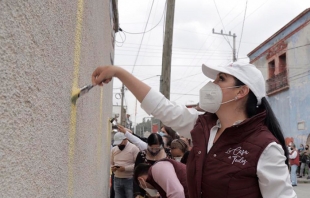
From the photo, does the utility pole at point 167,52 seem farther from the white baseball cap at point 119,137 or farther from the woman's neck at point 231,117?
the woman's neck at point 231,117

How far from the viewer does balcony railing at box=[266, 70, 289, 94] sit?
20.6 meters

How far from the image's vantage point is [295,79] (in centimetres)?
1934

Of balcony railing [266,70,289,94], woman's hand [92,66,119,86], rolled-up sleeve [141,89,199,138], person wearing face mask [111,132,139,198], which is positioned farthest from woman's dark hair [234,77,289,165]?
balcony railing [266,70,289,94]

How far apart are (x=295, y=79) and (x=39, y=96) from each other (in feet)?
65.8

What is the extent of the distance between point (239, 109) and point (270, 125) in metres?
0.20

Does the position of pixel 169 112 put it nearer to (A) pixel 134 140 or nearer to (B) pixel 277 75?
(A) pixel 134 140

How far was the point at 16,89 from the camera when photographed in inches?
33.4

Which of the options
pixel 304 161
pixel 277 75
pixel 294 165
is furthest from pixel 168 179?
pixel 277 75

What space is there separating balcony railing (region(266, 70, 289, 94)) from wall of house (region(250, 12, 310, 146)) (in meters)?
0.30

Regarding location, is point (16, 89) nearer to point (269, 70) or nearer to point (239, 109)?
point (239, 109)

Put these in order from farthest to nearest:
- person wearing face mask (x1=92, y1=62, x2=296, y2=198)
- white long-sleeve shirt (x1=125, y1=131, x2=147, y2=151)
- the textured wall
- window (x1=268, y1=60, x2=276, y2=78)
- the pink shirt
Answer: window (x1=268, y1=60, x2=276, y2=78) < white long-sleeve shirt (x1=125, y1=131, x2=147, y2=151) < the pink shirt < person wearing face mask (x1=92, y1=62, x2=296, y2=198) < the textured wall

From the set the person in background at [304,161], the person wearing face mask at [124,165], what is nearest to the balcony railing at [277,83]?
the person in background at [304,161]

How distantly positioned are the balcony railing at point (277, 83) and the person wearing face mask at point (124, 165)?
16181 mm

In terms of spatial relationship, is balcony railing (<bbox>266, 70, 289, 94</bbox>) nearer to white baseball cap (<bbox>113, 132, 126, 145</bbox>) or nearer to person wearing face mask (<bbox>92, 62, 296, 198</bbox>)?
white baseball cap (<bbox>113, 132, 126, 145</bbox>)
